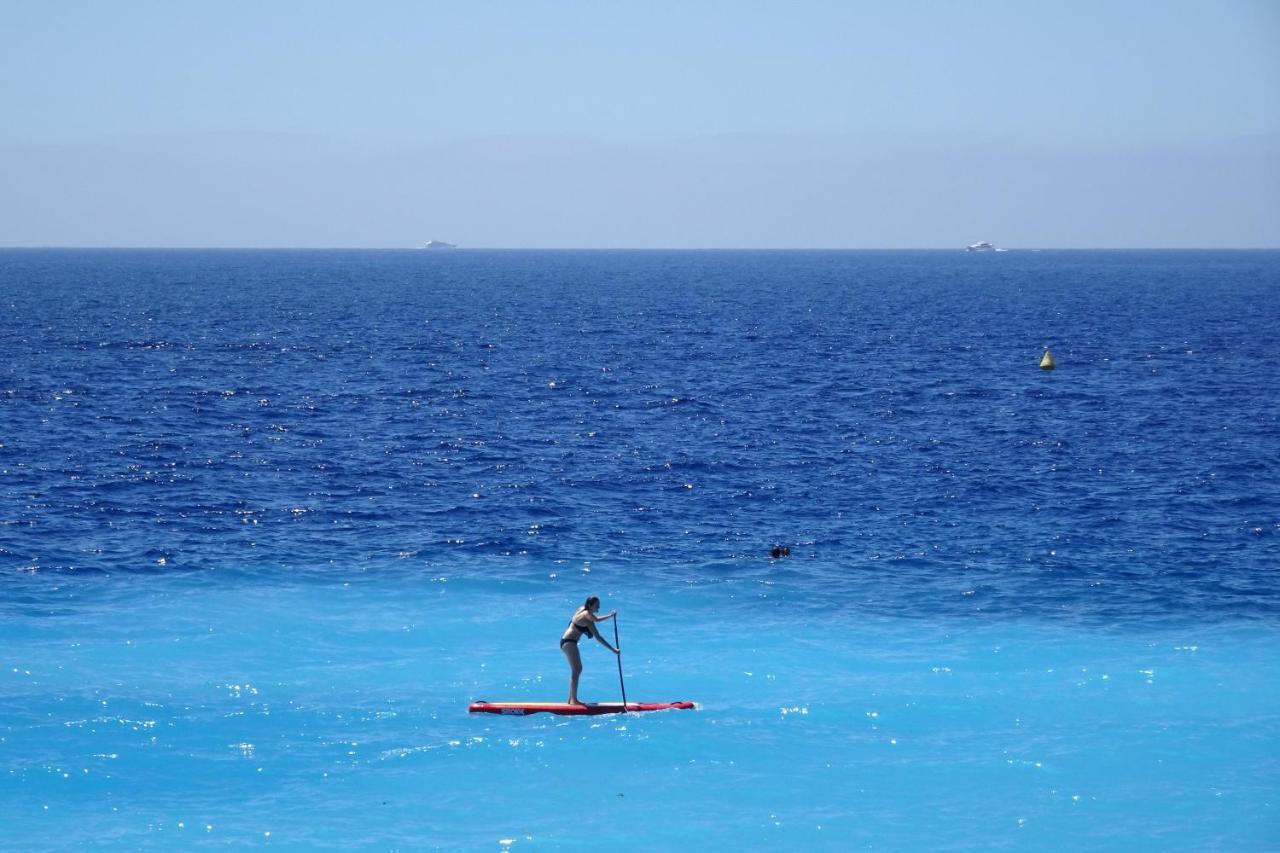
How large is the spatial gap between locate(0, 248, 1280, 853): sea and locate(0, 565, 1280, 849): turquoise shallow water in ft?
0.32

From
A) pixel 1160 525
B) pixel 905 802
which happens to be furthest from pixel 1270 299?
pixel 905 802

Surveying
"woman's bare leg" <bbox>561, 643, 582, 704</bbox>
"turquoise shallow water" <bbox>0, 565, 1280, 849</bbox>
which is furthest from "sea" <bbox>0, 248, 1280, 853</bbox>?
"woman's bare leg" <bbox>561, 643, 582, 704</bbox>

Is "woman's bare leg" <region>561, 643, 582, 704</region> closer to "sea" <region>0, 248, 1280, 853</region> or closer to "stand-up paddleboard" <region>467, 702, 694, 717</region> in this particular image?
"stand-up paddleboard" <region>467, 702, 694, 717</region>

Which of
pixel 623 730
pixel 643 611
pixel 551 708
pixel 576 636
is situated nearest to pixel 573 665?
pixel 576 636

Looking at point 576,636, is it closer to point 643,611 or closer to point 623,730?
point 623,730

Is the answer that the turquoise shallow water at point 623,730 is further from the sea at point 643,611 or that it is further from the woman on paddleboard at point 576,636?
the woman on paddleboard at point 576,636

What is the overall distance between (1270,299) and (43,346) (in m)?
140

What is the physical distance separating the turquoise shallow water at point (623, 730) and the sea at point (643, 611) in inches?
3.9

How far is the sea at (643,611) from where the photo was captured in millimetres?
22516

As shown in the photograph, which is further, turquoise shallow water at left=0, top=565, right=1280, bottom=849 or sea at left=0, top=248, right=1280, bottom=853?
sea at left=0, top=248, right=1280, bottom=853

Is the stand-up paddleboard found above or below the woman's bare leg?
below

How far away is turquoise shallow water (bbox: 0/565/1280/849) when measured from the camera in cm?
2173

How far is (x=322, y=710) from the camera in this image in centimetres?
2638

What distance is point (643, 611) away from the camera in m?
34.1
